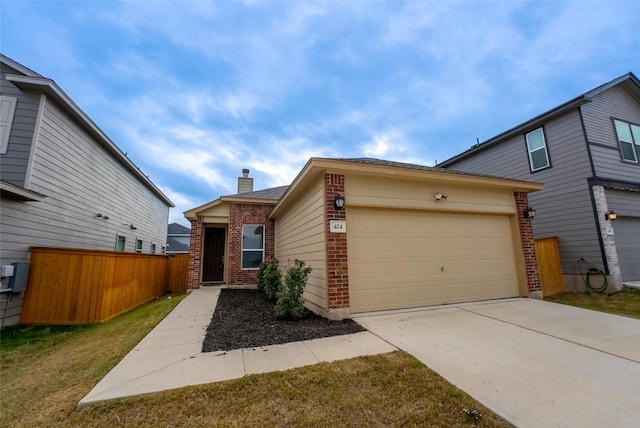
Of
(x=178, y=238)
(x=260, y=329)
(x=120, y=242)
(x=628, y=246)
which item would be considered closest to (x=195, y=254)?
(x=120, y=242)

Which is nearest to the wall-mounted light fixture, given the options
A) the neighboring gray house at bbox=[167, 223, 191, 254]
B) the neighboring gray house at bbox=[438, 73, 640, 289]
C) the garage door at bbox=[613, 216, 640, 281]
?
the neighboring gray house at bbox=[438, 73, 640, 289]

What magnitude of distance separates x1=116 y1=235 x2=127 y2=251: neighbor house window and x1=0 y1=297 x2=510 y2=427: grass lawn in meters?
8.80

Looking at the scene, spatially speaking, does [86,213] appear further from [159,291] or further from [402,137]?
[402,137]

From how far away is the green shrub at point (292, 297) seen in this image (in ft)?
16.4

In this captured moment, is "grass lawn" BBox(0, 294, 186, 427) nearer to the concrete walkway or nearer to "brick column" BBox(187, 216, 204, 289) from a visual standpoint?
the concrete walkway

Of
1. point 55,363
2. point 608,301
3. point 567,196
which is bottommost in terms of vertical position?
point 55,363

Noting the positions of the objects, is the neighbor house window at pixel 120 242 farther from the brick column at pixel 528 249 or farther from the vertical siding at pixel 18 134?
the brick column at pixel 528 249

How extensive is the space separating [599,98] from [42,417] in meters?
14.6

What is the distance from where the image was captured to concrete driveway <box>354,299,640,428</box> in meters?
2.11

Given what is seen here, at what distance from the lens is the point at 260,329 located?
4.41 m

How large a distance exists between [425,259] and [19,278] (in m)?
8.79

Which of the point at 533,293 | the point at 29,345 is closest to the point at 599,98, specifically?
the point at 533,293

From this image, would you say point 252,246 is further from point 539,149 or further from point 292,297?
point 539,149

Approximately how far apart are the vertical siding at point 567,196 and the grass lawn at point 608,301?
92 cm
